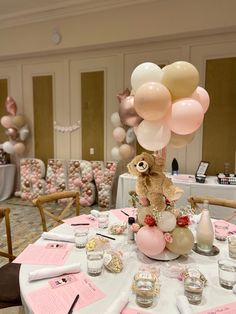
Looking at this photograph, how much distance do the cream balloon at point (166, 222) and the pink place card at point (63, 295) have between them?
0.44 m

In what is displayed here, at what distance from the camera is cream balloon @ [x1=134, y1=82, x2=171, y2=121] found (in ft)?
4.17

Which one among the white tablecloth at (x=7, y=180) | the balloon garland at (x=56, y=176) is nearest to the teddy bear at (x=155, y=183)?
the balloon garland at (x=56, y=176)

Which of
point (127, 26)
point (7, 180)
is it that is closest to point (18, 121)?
point (7, 180)

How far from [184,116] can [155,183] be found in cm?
38

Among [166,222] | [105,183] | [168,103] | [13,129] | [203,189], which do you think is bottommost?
[105,183]

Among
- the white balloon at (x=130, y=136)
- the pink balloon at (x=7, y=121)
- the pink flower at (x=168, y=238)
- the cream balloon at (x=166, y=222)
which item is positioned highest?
the pink balloon at (x=7, y=121)

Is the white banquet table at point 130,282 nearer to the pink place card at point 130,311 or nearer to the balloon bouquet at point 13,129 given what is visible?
the pink place card at point 130,311

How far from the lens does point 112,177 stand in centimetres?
430

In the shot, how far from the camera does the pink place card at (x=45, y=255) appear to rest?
1.31 metres

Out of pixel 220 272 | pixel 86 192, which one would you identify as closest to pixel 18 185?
pixel 86 192

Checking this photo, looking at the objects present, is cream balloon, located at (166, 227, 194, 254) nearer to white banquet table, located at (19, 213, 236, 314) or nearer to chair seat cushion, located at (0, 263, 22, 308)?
white banquet table, located at (19, 213, 236, 314)

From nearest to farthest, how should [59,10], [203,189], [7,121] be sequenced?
[203,189]
[59,10]
[7,121]

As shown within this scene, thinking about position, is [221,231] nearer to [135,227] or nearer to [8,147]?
[135,227]

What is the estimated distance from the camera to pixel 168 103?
4.34ft
